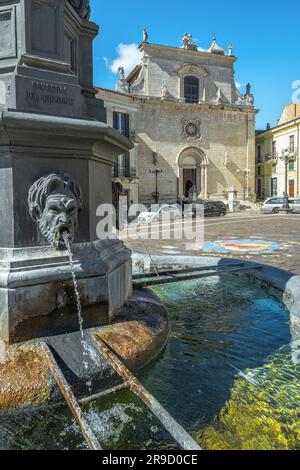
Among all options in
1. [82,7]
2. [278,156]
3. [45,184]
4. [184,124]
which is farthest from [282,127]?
[45,184]

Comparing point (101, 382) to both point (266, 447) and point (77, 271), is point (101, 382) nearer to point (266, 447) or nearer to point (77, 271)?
point (77, 271)

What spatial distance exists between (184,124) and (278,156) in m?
12.5

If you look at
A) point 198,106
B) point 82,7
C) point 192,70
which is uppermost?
point 192,70

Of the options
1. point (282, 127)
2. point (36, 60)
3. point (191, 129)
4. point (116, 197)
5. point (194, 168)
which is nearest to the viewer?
point (36, 60)

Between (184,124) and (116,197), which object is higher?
(184,124)

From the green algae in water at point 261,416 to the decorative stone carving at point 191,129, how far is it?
33840 millimetres

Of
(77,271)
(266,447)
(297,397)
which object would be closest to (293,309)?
(297,397)

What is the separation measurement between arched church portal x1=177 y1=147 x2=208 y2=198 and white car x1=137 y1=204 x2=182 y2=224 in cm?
919

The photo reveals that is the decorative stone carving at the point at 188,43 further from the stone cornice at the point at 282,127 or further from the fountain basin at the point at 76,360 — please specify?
the fountain basin at the point at 76,360

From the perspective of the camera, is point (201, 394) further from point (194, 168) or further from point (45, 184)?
point (194, 168)

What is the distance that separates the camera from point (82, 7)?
303cm

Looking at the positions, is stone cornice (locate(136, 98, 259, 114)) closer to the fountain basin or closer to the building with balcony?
the building with balcony

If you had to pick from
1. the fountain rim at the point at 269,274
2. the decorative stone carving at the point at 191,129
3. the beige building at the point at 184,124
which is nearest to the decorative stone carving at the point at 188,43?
the beige building at the point at 184,124

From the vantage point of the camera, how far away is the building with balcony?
1442 inches
